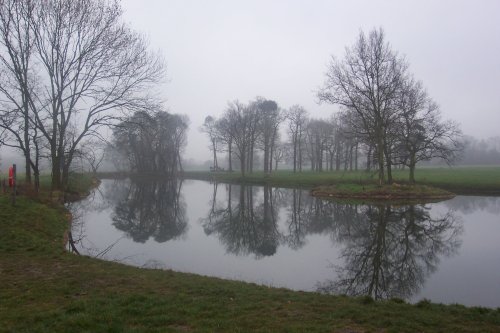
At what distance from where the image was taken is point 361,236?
49.2ft

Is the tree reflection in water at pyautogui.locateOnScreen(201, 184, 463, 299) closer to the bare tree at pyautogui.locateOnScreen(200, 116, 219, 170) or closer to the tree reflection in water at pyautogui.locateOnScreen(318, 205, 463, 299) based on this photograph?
the tree reflection in water at pyautogui.locateOnScreen(318, 205, 463, 299)

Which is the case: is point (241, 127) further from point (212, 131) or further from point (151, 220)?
point (151, 220)

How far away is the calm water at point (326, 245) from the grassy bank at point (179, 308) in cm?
166

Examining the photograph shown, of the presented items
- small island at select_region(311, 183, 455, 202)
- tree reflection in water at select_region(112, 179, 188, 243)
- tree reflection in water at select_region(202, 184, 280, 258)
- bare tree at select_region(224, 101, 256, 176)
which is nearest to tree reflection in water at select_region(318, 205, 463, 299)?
tree reflection in water at select_region(202, 184, 280, 258)

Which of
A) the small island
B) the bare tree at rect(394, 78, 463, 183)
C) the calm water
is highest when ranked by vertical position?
the bare tree at rect(394, 78, 463, 183)

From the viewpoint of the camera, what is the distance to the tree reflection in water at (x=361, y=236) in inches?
372

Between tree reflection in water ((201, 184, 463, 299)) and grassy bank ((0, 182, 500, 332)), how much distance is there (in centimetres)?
205

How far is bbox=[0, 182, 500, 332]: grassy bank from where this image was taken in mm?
5562

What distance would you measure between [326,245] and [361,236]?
192cm

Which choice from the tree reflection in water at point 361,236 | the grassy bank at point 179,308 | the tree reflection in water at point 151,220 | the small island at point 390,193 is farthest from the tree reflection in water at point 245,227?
the small island at point 390,193

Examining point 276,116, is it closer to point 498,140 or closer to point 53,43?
point 53,43

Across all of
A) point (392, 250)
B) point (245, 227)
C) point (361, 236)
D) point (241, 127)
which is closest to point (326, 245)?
point (361, 236)

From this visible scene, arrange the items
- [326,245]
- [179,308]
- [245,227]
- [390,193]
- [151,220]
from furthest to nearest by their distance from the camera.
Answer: [390,193], [151,220], [245,227], [326,245], [179,308]

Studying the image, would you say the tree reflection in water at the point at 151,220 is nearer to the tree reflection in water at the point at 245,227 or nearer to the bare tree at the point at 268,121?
the tree reflection in water at the point at 245,227
